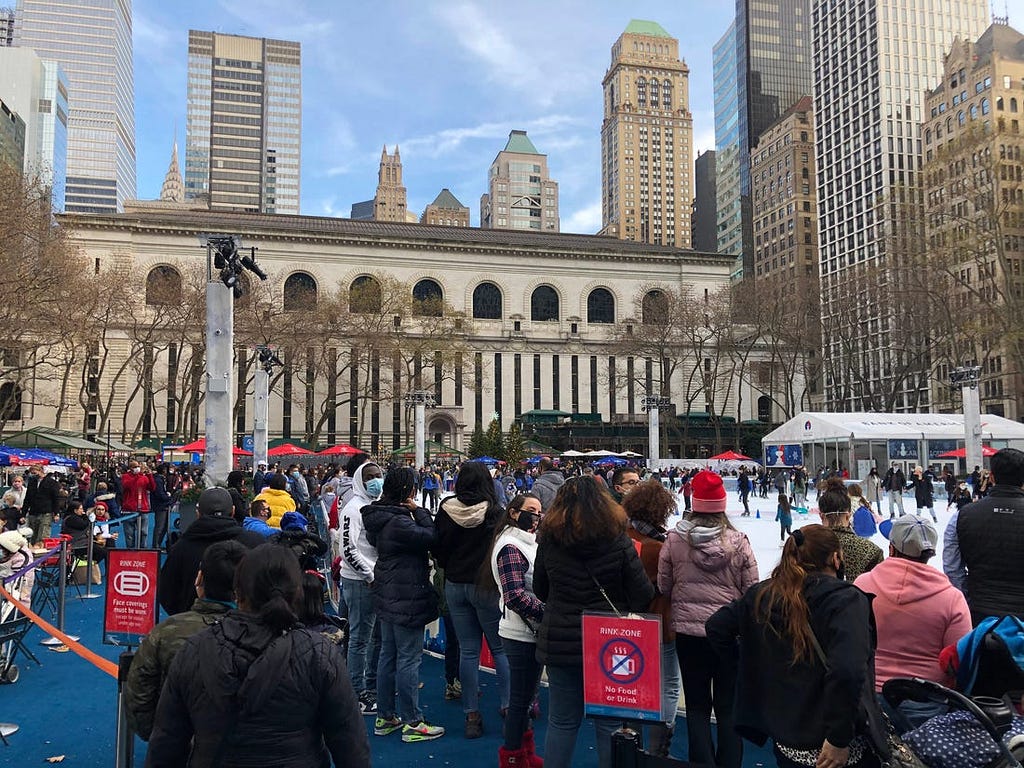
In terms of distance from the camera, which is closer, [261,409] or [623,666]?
[623,666]

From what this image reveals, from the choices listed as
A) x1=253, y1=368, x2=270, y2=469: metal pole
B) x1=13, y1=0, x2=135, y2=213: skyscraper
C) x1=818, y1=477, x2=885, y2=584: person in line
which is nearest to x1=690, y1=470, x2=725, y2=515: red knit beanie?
x1=818, y1=477, x2=885, y2=584: person in line

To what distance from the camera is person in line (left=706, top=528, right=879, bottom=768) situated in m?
2.92

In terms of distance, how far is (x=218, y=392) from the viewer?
41.9 feet

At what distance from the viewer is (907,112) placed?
9625 cm

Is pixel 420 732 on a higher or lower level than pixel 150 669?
lower

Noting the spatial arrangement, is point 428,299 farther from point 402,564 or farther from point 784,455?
point 402,564

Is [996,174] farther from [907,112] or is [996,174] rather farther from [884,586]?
[907,112]

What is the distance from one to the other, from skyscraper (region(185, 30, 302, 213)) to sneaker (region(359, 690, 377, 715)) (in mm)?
147527

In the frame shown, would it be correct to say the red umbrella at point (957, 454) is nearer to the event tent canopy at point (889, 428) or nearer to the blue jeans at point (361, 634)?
the event tent canopy at point (889, 428)

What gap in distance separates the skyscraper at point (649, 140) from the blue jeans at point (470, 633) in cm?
15429

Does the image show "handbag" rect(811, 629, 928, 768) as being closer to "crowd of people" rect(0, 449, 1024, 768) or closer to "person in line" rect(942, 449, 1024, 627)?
"crowd of people" rect(0, 449, 1024, 768)

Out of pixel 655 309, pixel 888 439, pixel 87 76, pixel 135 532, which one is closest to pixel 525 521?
pixel 135 532

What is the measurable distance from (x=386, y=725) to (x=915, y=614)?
142 inches

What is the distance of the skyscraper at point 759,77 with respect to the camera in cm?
12875
